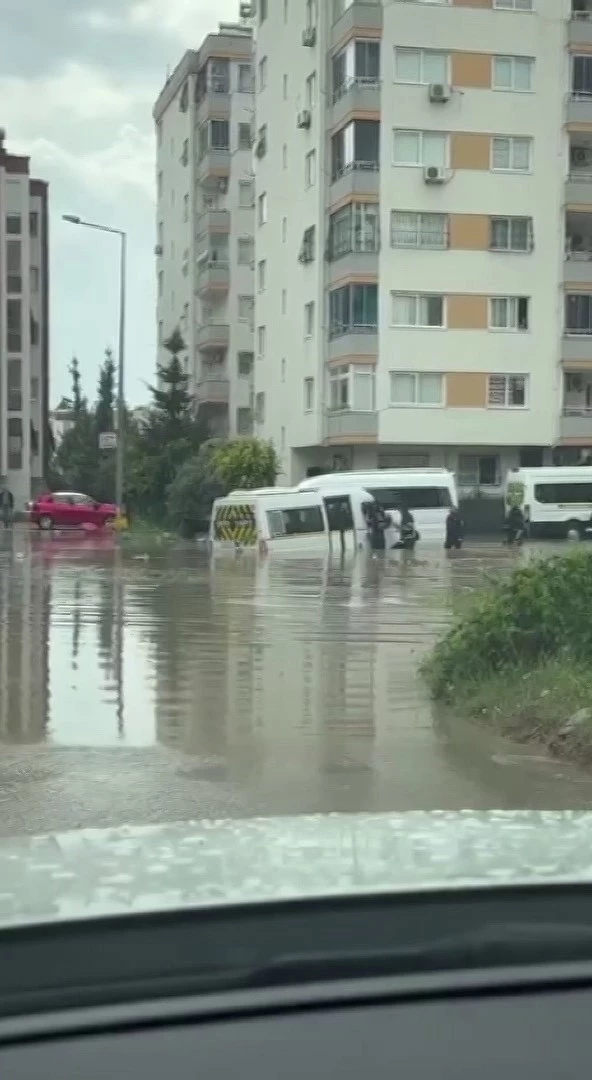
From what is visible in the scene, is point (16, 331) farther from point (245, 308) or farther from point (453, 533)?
point (453, 533)

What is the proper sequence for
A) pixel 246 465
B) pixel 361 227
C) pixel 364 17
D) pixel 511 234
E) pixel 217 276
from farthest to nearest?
1. pixel 217 276
2. pixel 246 465
3. pixel 511 234
4. pixel 361 227
5. pixel 364 17

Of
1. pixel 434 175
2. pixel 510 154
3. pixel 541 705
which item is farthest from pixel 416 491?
pixel 541 705

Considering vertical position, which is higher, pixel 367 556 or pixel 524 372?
pixel 524 372

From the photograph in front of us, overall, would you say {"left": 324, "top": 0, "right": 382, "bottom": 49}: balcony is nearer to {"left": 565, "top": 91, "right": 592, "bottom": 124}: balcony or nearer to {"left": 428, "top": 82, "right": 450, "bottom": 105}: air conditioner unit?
{"left": 428, "top": 82, "right": 450, "bottom": 105}: air conditioner unit

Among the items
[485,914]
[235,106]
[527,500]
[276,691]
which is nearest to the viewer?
[485,914]

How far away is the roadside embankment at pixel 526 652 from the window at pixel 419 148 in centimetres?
3691

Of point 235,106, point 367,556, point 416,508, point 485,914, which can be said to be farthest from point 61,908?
point 235,106

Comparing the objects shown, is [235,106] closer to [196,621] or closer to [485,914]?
[196,621]

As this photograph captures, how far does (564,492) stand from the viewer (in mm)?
41719

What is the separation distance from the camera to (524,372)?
151 ft

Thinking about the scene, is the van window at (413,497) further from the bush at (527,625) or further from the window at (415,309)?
the bush at (527,625)

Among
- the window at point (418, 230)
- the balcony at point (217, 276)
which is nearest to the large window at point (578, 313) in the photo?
the window at point (418, 230)

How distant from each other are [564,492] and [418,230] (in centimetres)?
1083

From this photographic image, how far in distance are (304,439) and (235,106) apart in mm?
20960
